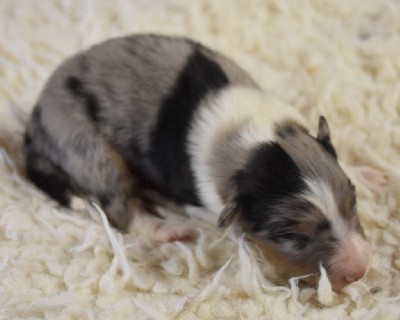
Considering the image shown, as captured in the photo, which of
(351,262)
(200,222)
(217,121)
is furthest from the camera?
(200,222)

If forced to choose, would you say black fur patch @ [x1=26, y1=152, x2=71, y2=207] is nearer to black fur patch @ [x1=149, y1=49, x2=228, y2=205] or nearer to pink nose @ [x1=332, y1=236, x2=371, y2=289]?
black fur patch @ [x1=149, y1=49, x2=228, y2=205]

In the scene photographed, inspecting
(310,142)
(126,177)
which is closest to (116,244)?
(126,177)

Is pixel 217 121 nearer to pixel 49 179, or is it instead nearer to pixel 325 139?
pixel 325 139

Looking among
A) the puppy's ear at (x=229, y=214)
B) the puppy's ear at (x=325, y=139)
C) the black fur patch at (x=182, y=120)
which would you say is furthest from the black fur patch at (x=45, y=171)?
the puppy's ear at (x=325, y=139)

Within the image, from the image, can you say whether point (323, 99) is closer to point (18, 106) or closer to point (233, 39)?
point (233, 39)

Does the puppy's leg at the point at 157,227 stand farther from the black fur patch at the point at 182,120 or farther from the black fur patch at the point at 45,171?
the black fur patch at the point at 45,171

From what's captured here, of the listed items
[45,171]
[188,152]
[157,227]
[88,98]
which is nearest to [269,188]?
[188,152]
